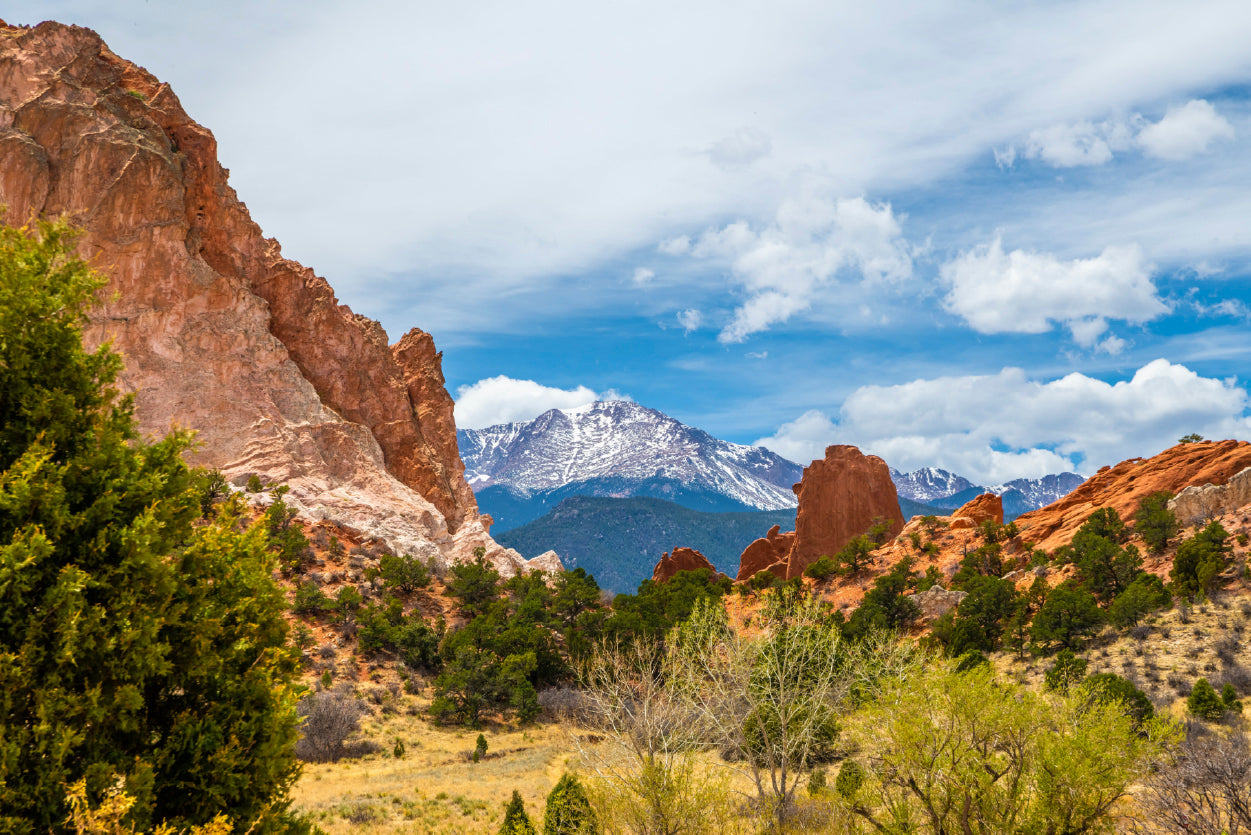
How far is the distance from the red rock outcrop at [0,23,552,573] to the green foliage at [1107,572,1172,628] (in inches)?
1559

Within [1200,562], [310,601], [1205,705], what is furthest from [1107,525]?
[310,601]

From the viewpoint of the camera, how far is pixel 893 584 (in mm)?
48344

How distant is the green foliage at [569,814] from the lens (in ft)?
52.4

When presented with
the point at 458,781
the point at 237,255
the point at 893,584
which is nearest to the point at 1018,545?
the point at 893,584

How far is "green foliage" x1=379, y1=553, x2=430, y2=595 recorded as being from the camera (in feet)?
156

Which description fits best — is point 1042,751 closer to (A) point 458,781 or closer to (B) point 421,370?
(A) point 458,781

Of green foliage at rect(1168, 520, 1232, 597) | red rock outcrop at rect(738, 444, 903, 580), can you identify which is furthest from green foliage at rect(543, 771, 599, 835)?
red rock outcrop at rect(738, 444, 903, 580)

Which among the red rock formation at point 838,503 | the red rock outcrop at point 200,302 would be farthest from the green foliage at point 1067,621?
the red rock outcrop at point 200,302

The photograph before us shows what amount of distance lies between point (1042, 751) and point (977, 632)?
2690 centimetres

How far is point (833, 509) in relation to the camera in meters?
76.1

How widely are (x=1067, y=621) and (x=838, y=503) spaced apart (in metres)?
40.7

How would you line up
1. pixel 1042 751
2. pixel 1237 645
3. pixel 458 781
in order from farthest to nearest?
pixel 1237 645 → pixel 458 781 → pixel 1042 751

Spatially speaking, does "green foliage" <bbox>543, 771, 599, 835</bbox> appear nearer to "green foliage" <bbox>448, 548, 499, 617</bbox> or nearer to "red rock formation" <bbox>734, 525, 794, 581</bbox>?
"green foliage" <bbox>448, 548, 499, 617</bbox>

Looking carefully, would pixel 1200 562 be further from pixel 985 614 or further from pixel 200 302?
pixel 200 302
